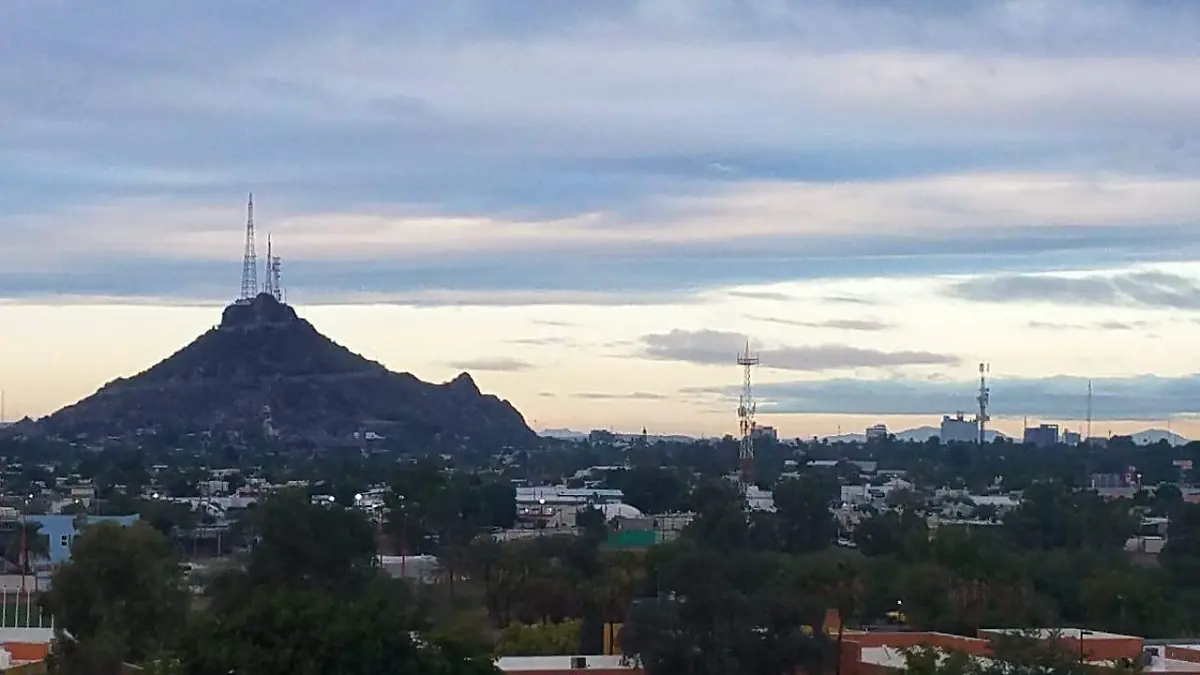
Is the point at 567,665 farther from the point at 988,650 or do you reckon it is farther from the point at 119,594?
the point at 119,594

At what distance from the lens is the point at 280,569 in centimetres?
4225

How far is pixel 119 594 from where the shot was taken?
36469mm

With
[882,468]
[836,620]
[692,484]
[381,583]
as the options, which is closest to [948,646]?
[836,620]

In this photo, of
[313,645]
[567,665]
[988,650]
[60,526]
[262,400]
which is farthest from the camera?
[262,400]

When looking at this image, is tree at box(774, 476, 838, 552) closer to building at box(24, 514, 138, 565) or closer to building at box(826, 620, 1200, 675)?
building at box(24, 514, 138, 565)

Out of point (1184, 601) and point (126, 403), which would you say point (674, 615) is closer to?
point (1184, 601)

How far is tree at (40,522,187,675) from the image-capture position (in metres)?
35.5

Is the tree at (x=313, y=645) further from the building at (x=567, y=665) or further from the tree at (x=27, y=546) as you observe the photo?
the tree at (x=27, y=546)

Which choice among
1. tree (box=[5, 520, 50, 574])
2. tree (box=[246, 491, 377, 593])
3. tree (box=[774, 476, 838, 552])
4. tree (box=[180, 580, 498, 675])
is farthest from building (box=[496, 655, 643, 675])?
tree (box=[774, 476, 838, 552])

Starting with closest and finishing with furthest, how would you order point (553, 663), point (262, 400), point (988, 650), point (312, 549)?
point (988, 650) → point (553, 663) → point (312, 549) → point (262, 400)

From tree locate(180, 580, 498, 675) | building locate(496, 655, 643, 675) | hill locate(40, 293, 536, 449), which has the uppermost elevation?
hill locate(40, 293, 536, 449)

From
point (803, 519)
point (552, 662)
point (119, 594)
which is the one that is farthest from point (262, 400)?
point (552, 662)

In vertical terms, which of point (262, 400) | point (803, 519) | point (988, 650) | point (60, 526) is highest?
point (262, 400)

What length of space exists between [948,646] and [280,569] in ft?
50.9
